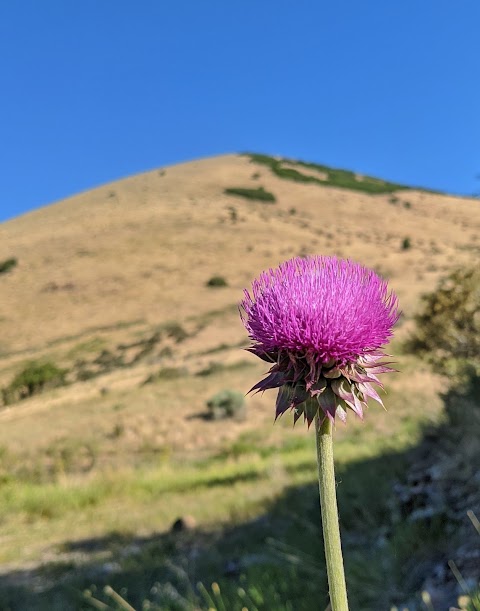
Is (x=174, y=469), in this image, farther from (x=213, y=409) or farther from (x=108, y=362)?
(x=108, y=362)

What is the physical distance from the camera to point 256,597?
4.25 metres

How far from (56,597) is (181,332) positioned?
84.7 ft

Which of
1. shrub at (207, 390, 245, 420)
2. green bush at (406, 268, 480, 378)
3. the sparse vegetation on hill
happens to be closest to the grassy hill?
shrub at (207, 390, 245, 420)

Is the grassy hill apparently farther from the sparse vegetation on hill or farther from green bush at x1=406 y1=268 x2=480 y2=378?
the sparse vegetation on hill

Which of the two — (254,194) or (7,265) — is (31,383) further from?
(254,194)

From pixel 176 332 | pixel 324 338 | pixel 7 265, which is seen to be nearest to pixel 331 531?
pixel 324 338

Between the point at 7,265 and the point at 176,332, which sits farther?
the point at 7,265

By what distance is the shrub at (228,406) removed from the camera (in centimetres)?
1634

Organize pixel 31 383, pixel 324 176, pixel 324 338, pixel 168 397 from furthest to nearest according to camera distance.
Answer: pixel 324 176 → pixel 31 383 → pixel 168 397 → pixel 324 338

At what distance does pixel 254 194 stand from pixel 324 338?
70.7 metres

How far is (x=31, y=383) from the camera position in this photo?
27578 mm

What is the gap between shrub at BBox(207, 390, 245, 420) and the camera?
16.3m

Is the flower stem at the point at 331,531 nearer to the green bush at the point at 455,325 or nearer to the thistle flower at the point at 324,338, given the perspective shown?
the thistle flower at the point at 324,338

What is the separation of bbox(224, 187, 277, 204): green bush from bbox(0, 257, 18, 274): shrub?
2755 cm
